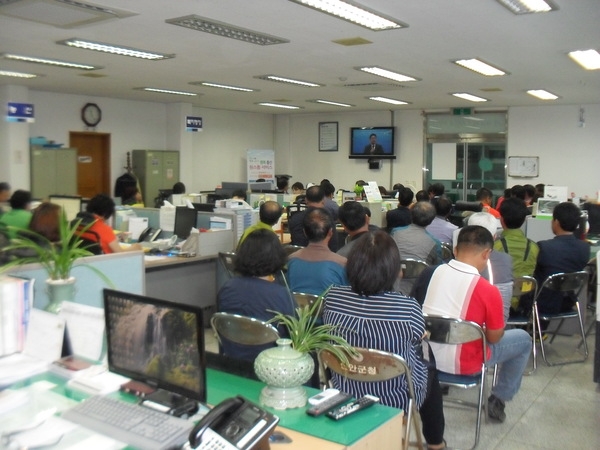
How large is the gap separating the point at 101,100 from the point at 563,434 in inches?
383

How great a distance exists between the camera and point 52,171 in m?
10.0

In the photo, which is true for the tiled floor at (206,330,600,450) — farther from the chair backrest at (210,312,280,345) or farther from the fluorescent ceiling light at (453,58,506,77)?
the fluorescent ceiling light at (453,58,506,77)

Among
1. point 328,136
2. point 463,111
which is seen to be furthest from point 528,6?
point 328,136

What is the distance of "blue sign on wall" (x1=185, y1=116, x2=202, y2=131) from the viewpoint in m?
12.1

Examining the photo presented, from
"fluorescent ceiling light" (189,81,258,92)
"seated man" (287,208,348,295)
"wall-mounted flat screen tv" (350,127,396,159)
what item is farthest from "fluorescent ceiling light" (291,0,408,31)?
"wall-mounted flat screen tv" (350,127,396,159)

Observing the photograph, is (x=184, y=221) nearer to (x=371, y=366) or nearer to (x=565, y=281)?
(x=565, y=281)

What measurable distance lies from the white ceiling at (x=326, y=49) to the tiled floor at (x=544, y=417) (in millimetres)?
2647

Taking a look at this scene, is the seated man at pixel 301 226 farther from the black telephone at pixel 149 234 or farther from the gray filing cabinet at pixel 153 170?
the gray filing cabinet at pixel 153 170

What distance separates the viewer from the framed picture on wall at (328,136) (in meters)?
14.4

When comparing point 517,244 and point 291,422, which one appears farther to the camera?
point 517,244

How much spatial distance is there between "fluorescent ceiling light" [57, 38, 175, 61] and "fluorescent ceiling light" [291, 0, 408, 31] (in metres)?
2.48

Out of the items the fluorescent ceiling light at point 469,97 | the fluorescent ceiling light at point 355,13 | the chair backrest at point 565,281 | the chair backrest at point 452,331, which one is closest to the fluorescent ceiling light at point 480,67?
the fluorescent ceiling light at point 355,13

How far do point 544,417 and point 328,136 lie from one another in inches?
440

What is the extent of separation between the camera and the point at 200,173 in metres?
13.2
